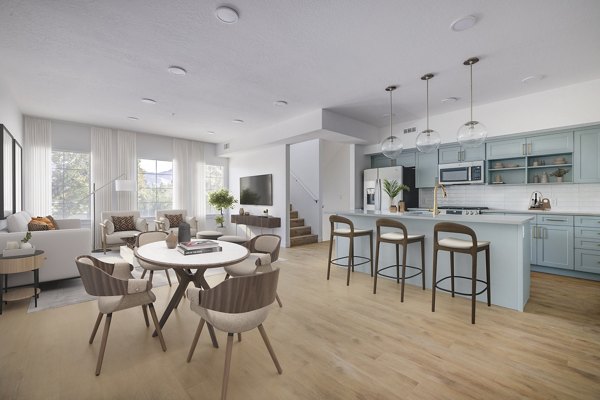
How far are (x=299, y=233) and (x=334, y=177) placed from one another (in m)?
2.01

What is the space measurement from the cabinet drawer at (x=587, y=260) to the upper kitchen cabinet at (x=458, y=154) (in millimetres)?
2005

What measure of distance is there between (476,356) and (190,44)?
383cm

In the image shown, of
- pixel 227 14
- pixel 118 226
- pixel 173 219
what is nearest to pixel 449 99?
pixel 227 14

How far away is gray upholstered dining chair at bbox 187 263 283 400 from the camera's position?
62.7 inches

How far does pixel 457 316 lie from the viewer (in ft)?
9.10

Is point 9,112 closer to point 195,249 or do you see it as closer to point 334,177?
point 195,249

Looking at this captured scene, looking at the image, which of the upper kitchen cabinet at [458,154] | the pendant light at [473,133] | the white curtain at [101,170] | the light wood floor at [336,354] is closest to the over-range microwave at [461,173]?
the upper kitchen cabinet at [458,154]

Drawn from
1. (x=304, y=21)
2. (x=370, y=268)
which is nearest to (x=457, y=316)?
(x=370, y=268)

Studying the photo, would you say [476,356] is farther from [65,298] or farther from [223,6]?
[65,298]

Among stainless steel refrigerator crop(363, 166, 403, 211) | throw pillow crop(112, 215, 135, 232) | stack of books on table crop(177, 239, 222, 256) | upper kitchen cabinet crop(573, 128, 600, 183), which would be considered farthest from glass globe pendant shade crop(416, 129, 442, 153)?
throw pillow crop(112, 215, 135, 232)

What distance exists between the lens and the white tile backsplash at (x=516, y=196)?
14.3ft

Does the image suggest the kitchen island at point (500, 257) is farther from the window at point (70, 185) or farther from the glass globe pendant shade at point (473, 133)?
the window at point (70, 185)

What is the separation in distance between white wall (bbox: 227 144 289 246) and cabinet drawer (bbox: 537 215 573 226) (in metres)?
4.66

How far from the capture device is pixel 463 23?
2.58m
